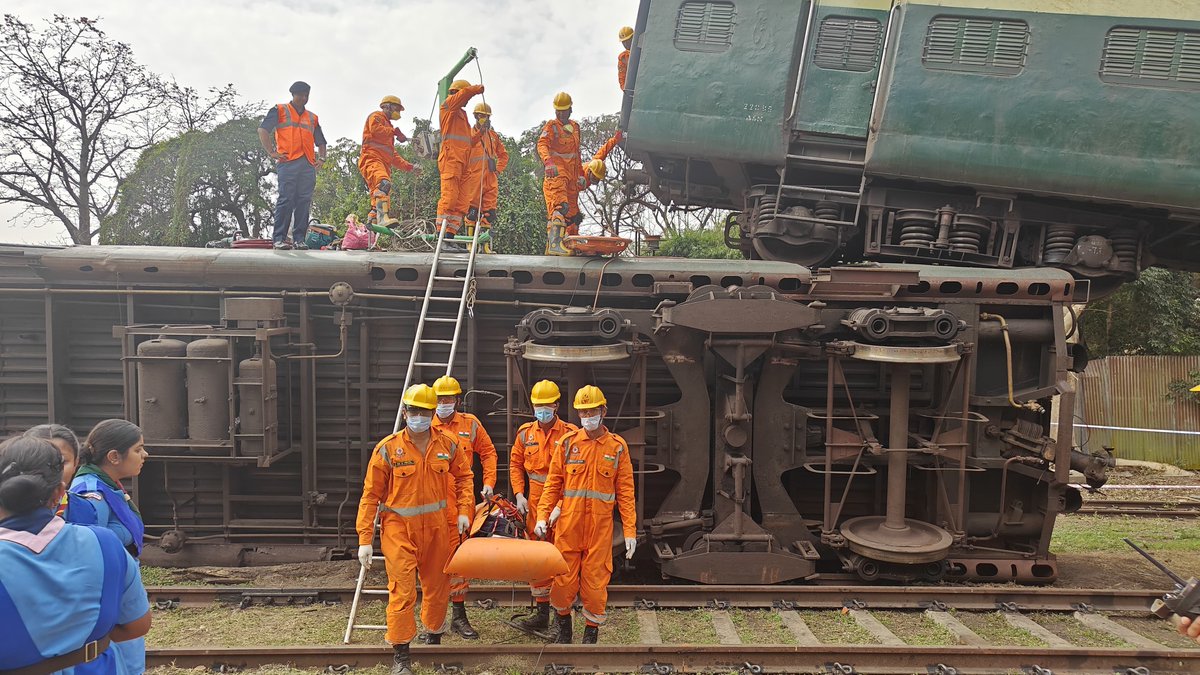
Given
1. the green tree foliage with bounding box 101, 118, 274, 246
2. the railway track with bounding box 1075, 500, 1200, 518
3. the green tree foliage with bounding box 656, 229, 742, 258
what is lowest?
the railway track with bounding box 1075, 500, 1200, 518

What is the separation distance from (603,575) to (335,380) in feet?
11.9

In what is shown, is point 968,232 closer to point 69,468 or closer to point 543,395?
point 543,395

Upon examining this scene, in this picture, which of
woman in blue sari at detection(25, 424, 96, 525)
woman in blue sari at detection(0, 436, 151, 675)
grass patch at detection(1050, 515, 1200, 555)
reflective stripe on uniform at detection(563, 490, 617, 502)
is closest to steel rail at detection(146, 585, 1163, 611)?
reflective stripe on uniform at detection(563, 490, 617, 502)

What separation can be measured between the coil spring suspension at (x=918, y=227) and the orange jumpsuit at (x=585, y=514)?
4751mm

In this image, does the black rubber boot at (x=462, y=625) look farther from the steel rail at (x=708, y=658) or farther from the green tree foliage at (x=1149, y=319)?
the green tree foliage at (x=1149, y=319)

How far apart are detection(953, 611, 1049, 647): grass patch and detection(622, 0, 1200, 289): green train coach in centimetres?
391

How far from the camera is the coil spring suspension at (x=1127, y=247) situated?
7.77 meters

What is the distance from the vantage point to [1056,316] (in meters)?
6.69

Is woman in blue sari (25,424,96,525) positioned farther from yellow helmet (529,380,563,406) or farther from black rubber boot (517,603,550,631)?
black rubber boot (517,603,550,631)

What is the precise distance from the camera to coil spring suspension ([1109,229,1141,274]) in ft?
25.5

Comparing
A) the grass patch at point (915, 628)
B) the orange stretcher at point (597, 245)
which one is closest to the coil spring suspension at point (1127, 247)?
the grass patch at point (915, 628)

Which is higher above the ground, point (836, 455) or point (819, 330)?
point (819, 330)

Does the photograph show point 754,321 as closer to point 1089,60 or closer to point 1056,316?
point 1056,316

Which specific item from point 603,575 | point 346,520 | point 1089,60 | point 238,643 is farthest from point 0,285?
point 1089,60
